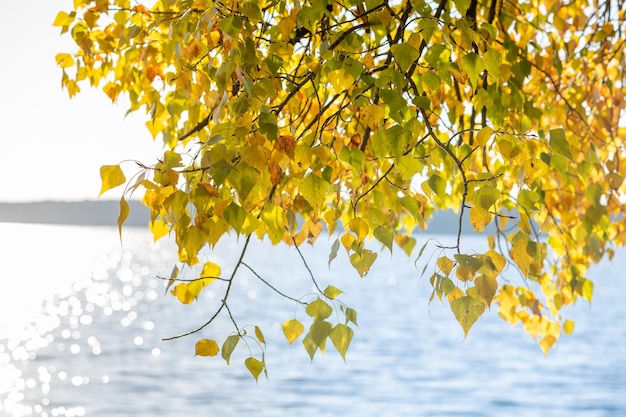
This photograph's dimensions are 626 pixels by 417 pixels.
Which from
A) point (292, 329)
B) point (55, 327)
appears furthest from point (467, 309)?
point (55, 327)

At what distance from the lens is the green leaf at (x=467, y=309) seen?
1.47 meters

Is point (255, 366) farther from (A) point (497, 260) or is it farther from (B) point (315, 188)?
(A) point (497, 260)

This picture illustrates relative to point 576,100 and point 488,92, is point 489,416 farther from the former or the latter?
point 488,92

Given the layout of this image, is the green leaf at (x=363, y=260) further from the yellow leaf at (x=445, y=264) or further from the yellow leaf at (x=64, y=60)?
the yellow leaf at (x=64, y=60)

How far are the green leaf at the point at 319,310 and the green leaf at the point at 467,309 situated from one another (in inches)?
12.0

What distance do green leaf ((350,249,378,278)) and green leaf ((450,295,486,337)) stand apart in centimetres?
22

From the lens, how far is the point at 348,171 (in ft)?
6.15

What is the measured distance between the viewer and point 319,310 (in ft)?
5.60

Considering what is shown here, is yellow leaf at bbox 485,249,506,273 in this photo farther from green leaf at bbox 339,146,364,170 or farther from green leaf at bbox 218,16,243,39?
green leaf at bbox 218,16,243,39

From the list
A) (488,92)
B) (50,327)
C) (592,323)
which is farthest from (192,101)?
(592,323)

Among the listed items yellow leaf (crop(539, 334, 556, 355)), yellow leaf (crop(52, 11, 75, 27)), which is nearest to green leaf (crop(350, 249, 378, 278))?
yellow leaf (crop(52, 11, 75, 27))

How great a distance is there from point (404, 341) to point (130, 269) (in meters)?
36.6

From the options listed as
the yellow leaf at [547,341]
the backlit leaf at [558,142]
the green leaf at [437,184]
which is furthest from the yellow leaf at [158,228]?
the yellow leaf at [547,341]

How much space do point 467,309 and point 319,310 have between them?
34cm
